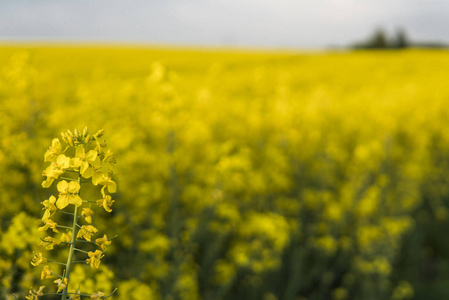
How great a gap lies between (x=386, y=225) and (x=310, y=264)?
104 cm

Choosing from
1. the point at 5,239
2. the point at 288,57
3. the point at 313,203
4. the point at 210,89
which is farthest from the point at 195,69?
the point at 5,239

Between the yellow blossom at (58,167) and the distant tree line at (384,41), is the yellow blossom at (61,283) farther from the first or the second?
the distant tree line at (384,41)

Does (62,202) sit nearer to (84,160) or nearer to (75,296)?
(84,160)

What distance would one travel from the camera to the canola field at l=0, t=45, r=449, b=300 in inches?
126

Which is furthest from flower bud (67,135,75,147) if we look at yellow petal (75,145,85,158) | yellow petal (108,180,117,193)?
yellow petal (108,180,117,193)

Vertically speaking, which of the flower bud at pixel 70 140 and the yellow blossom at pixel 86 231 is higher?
the flower bud at pixel 70 140

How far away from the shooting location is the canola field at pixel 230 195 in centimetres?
321

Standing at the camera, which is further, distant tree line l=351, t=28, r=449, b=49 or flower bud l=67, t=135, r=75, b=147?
distant tree line l=351, t=28, r=449, b=49

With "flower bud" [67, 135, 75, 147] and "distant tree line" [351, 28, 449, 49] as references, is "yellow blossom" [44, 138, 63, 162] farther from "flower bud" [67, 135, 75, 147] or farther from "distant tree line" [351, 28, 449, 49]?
"distant tree line" [351, 28, 449, 49]

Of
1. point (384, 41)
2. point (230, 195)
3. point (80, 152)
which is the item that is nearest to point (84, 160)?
point (80, 152)

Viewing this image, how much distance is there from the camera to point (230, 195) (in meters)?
4.35

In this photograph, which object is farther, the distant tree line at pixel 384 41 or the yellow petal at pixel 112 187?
the distant tree line at pixel 384 41

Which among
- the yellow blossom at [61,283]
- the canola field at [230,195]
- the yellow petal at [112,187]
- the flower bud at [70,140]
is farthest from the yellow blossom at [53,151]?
the canola field at [230,195]

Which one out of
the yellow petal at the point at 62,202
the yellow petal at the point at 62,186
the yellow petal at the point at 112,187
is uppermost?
the yellow petal at the point at 62,186
